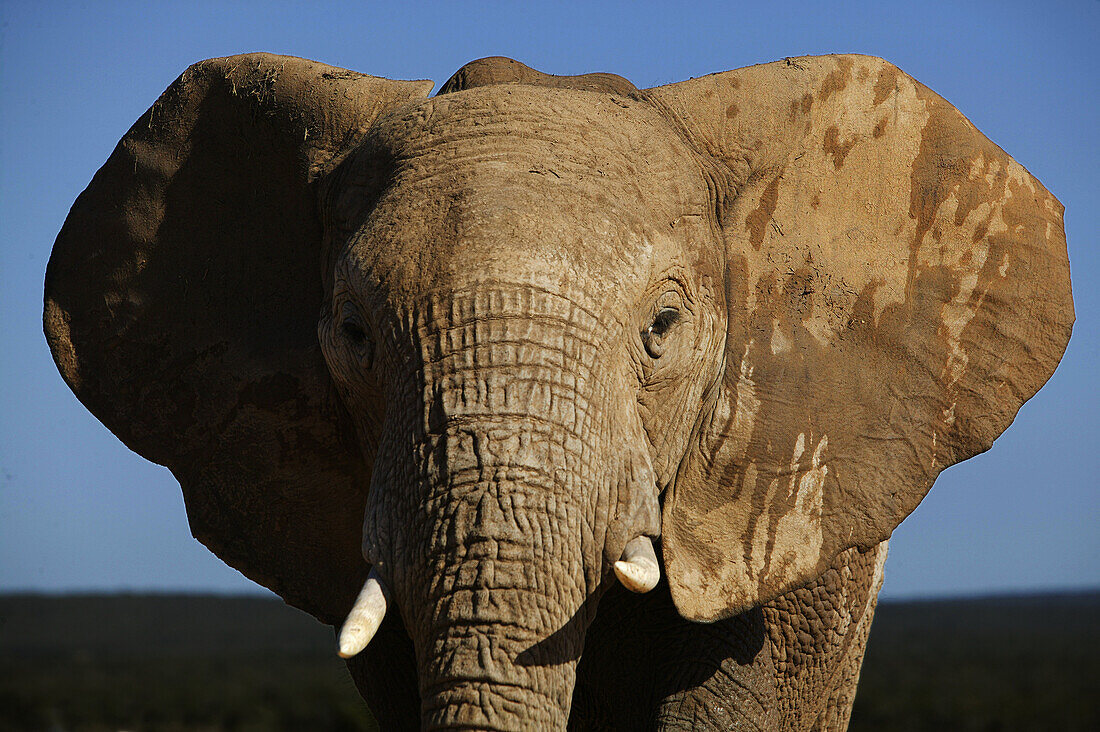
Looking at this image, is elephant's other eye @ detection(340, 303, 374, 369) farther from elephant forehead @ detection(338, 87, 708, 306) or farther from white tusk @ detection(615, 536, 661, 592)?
white tusk @ detection(615, 536, 661, 592)

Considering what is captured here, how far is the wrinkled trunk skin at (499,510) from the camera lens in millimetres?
3129

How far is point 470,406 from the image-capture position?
128 inches

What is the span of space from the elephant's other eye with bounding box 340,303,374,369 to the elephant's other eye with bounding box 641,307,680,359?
73 centimetres

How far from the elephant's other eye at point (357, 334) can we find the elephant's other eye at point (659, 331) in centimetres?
73

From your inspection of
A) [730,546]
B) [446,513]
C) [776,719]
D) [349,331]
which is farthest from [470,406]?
[776,719]

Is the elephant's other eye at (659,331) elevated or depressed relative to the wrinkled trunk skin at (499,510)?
elevated

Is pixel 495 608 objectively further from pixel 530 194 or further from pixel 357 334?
pixel 530 194

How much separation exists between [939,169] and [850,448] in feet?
2.95

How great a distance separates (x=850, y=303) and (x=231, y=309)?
2042mm

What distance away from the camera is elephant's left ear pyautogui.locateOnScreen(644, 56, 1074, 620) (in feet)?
12.9

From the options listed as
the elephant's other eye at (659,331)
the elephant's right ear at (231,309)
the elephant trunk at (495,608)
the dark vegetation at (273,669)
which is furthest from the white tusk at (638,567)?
the dark vegetation at (273,669)

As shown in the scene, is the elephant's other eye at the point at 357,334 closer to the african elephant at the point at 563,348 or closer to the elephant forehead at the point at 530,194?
the african elephant at the point at 563,348

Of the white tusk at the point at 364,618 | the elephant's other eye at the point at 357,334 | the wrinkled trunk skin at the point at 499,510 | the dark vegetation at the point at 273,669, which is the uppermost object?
the dark vegetation at the point at 273,669

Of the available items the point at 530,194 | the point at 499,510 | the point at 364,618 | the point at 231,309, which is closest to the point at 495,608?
the point at 499,510
